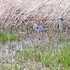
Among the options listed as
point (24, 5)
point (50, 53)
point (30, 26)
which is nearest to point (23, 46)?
point (50, 53)

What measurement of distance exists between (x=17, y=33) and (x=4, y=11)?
912 mm

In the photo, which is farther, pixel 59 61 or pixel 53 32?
pixel 53 32

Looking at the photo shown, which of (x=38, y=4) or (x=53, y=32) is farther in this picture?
(x=38, y=4)

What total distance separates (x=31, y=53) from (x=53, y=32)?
1198 mm

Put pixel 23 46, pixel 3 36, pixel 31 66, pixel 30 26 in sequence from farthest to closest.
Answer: pixel 30 26 < pixel 3 36 < pixel 23 46 < pixel 31 66

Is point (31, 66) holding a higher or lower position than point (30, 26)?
lower

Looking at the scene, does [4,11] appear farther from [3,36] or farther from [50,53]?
[50,53]

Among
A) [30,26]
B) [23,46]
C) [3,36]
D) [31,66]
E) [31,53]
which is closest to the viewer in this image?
[31,66]

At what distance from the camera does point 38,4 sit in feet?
20.8

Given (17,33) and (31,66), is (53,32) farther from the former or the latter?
(31,66)

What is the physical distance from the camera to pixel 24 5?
6480 millimetres

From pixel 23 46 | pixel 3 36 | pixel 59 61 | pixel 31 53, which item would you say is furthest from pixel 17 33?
pixel 59 61

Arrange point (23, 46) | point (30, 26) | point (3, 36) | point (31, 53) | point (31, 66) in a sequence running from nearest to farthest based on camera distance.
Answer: point (31, 66)
point (31, 53)
point (23, 46)
point (3, 36)
point (30, 26)

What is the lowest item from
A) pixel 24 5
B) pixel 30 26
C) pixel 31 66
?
pixel 31 66
